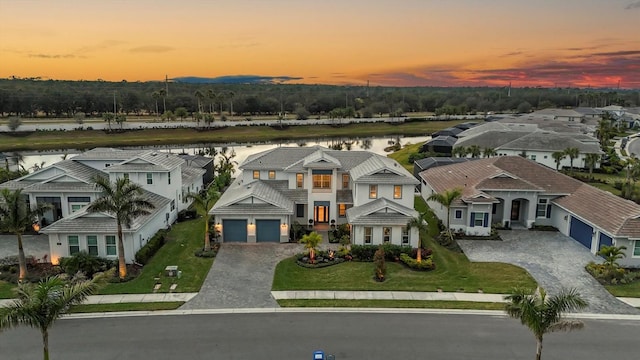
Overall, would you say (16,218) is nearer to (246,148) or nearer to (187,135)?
(246,148)

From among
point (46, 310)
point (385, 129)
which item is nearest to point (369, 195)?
point (46, 310)

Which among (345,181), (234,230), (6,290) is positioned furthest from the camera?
(345,181)

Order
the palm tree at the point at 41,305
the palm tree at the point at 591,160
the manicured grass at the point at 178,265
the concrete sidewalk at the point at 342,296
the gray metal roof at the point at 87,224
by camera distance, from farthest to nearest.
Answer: the palm tree at the point at 591,160
the gray metal roof at the point at 87,224
the manicured grass at the point at 178,265
the concrete sidewalk at the point at 342,296
the palm tree at the point at 41,305

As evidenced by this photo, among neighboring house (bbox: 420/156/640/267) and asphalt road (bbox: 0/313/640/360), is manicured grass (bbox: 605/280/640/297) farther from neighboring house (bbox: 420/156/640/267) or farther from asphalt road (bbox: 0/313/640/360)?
neighboring house (bbox: 420/156/640/267)

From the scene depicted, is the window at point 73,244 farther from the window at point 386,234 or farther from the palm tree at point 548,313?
the palm tree at point 548,313

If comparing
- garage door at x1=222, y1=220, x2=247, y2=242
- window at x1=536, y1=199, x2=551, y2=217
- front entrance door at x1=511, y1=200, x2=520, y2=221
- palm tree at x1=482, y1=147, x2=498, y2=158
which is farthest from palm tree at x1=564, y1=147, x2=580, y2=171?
garage door at x1=222, y1=220, x2=247, y2=242

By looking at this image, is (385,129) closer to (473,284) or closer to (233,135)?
(233,135)

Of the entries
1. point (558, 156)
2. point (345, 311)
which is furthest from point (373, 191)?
point (558, 156)

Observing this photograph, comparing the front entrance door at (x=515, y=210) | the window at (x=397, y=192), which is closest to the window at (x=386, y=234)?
the window at (x=397, y=192)
